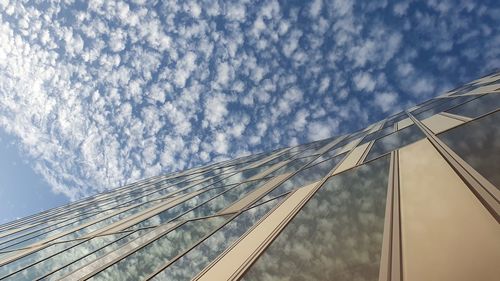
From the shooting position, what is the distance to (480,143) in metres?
4.55

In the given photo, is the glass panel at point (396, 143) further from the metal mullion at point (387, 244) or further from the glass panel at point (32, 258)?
the glass panel at point (32, 258)

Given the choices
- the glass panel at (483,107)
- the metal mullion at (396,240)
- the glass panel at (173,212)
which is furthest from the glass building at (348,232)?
the glass panel at (173,212)

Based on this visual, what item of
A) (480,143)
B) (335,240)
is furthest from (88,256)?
(480,143)

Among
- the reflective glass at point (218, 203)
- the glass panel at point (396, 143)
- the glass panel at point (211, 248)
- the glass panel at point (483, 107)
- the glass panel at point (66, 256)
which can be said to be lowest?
the glass panel at point (211, 248)

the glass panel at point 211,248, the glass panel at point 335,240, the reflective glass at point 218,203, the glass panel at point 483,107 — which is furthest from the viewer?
the reflective glass at point 218,203

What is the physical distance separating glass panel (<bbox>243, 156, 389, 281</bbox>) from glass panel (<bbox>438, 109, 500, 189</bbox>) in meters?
1.06

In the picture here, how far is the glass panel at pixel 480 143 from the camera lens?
11.8 ft

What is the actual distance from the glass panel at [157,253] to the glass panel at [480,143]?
4.70 metres

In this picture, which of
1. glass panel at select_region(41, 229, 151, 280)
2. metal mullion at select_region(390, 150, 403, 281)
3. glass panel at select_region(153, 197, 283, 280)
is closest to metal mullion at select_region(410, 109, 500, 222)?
metal mullion at select_region(390, 150, 403, 281)

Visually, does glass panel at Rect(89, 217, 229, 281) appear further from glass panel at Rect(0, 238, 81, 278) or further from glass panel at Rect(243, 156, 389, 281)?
glass panel at Rect(0, 238, 81, 278)

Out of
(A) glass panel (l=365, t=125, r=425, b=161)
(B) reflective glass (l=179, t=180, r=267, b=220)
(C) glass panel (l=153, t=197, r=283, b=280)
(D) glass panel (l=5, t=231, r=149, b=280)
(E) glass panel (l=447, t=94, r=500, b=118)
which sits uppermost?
(E) glass panel (l=447, t=94, r=500, b=118)

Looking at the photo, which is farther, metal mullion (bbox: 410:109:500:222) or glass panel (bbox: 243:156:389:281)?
glass panel (bbox: 243:156:389:281)

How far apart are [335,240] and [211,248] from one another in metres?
2.65

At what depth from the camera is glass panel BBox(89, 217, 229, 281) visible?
597cm
